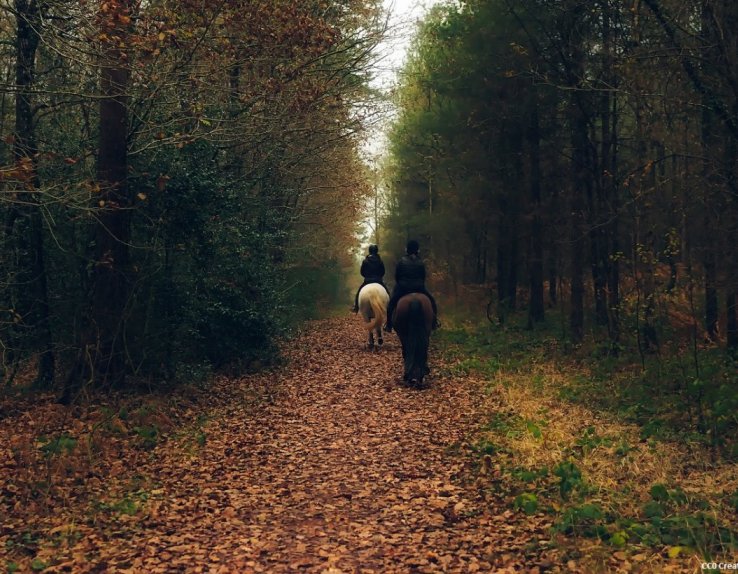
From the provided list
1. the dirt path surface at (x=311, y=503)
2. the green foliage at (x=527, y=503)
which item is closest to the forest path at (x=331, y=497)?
the dirt path surface at (x=311, y=503)

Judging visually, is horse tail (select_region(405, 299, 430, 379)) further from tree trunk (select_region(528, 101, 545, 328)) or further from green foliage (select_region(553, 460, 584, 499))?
tree trunk (select_region(528, 101, 545, 328))

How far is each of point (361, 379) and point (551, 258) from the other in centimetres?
747

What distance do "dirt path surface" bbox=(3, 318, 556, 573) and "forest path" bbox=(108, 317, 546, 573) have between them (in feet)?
0.05

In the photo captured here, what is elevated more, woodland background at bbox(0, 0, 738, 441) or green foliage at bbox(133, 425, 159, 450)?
woodland background at bbox(0, 0, 738, 441)

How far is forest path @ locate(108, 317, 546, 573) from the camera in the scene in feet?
16.9

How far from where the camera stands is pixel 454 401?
10.7 metres

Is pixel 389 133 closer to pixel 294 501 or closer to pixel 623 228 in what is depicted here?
pixel 623 228

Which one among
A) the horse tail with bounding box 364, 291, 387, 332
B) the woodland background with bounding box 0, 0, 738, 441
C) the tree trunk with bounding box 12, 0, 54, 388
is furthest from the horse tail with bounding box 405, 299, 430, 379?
the tree trunk with bounding box 12, 0, 54, 388

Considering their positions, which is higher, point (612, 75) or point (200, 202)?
point (612, 75)

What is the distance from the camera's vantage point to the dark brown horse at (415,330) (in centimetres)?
1184

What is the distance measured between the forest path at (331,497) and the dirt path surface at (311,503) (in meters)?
0.02

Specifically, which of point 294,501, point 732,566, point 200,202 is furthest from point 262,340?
point 732,566

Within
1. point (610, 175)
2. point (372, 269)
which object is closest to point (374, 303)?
point (372, 269)

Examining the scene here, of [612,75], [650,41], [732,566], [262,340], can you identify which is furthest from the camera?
[262,340]
